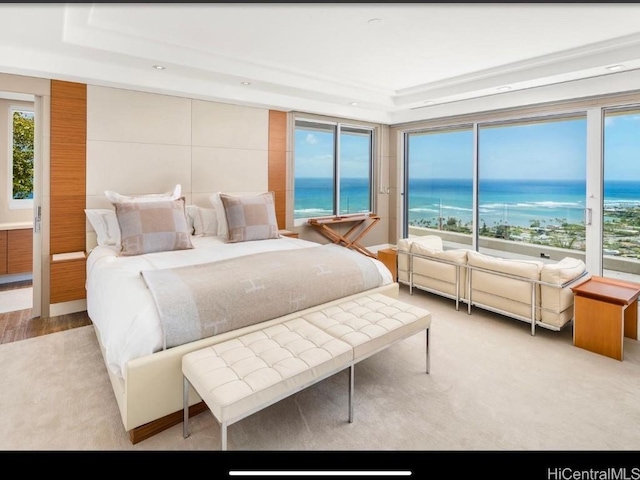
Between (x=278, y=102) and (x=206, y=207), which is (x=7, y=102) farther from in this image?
(x=278, y=102)

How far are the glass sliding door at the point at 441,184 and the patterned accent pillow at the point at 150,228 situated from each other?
4095 mm

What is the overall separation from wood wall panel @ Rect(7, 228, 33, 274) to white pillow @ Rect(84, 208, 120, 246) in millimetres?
A: 1902

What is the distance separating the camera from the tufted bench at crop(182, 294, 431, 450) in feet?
5.44

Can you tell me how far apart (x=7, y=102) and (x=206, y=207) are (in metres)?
3.07

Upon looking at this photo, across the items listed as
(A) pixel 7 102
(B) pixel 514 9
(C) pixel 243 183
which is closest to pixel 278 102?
(C) pixel 243 183

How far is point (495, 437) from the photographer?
6.35ft

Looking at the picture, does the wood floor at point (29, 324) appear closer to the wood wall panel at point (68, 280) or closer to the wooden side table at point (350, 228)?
the wood wall panel at point (68, 280)

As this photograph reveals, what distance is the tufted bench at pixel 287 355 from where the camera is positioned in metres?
1.66

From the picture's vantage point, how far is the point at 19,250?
475 cm

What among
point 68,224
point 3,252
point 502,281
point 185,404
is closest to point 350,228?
point 502,281

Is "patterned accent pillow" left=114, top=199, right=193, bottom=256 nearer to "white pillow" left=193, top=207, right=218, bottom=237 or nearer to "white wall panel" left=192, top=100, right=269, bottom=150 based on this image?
"white pillow" left=193, top=207, right=218, bottom=237

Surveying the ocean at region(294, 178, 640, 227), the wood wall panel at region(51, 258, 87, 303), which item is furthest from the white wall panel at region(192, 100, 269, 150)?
the wood wall panel at region(51, 258, 87, 303)

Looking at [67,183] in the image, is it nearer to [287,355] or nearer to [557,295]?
[287,355]

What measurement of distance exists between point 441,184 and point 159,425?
5231mm
